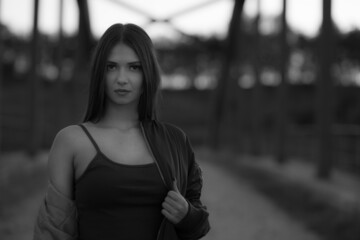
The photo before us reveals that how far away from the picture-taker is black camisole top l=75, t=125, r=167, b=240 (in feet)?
5.25

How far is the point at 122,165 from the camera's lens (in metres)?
1.61

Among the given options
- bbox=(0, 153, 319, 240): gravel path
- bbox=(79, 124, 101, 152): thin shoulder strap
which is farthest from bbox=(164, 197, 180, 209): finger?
bbox=(0, 153, 319, 240): gravel path

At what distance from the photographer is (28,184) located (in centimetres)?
875

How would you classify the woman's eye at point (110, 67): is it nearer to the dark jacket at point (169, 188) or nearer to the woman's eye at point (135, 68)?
the woman's eye at point (135, 68)

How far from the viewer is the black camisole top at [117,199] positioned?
1.60 meters

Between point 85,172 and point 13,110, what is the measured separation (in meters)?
36.9

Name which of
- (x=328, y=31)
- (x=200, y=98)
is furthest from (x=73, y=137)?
(x=200, y=98)

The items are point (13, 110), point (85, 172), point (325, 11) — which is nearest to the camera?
point (85, 172)

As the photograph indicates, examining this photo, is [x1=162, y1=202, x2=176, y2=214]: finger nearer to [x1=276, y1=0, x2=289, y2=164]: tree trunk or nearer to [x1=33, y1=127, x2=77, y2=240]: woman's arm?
[x1=33, y1=127, x2=77, y2=240]: woman's arm

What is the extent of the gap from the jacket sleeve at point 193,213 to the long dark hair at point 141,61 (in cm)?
16

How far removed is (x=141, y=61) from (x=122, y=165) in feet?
0.94

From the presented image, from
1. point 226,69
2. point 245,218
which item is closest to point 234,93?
point 226,69

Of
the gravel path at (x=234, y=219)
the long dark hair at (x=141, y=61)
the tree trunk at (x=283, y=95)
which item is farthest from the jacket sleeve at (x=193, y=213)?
the tree trunk at (x=283, y=95)

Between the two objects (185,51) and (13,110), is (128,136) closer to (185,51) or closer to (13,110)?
(13,110)
